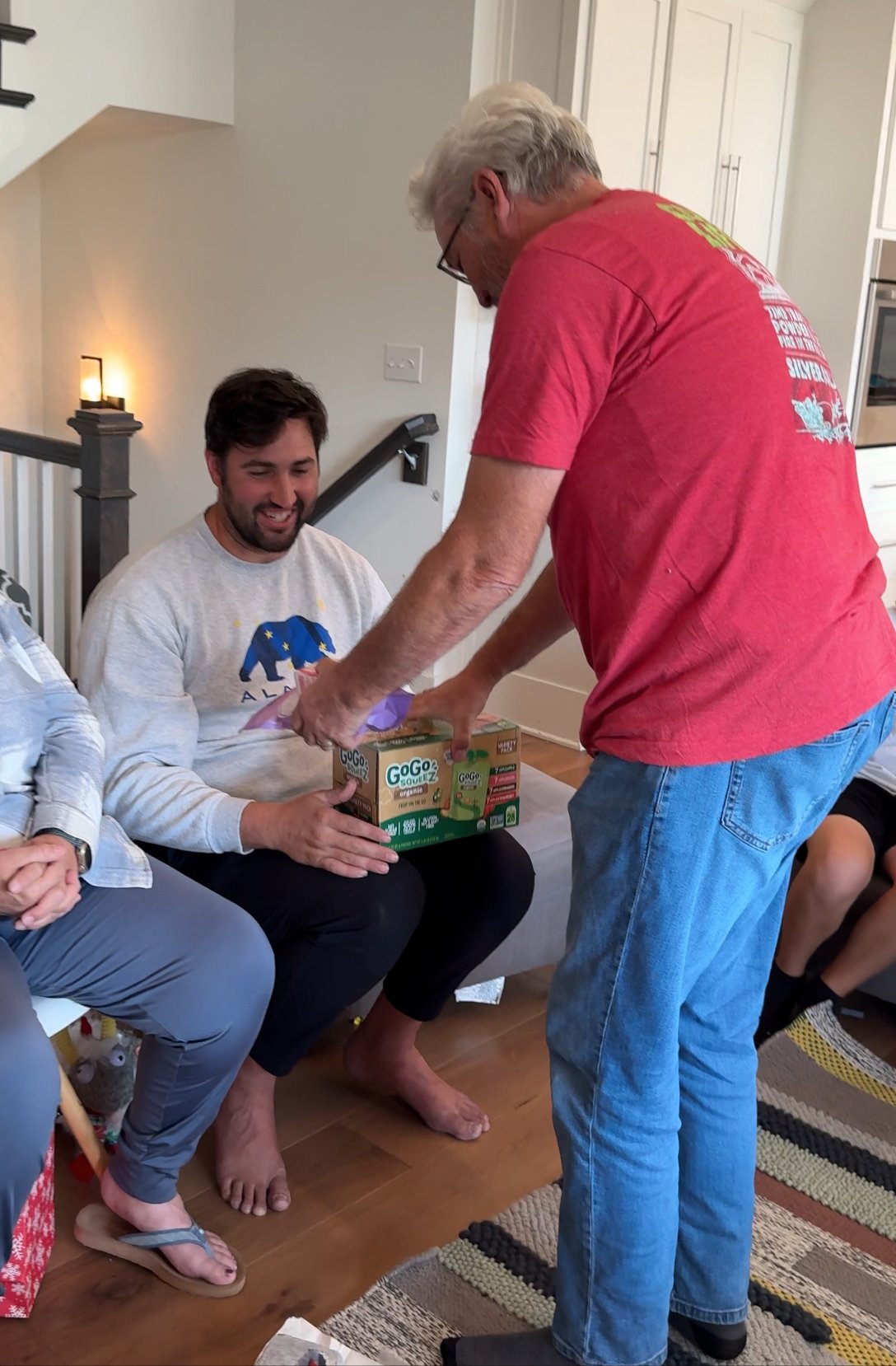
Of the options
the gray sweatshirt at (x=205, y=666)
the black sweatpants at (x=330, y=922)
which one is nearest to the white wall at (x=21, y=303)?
the gray sweatshirt at (x=205, y=666)

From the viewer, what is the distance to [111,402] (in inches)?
192

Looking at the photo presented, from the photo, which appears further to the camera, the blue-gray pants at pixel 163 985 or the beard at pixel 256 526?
the beard at pixel 256 526

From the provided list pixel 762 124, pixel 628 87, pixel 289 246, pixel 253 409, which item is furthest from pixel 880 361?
pixel 253 409

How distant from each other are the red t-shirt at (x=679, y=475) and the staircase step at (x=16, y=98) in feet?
9.75

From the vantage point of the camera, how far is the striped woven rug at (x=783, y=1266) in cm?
157

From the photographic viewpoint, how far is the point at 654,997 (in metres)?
1.29

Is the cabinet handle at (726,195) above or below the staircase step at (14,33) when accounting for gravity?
below

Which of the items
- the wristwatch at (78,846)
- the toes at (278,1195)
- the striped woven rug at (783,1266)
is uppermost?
the wristwatch at (78,846)

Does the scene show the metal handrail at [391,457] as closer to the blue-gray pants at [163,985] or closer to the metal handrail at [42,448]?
the metal handrail at [42,448]

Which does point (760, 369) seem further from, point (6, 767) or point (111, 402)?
point (111, 402)

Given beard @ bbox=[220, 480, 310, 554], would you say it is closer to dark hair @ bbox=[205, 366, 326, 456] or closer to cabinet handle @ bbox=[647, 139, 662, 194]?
dark hair @ bbox=[205, 366, 326, 456]

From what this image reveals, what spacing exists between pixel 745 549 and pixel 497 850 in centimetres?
87

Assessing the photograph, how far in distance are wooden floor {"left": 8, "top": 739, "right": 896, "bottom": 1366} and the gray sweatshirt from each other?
50 cm

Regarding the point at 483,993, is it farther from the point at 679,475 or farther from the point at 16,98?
the point at 16,98
